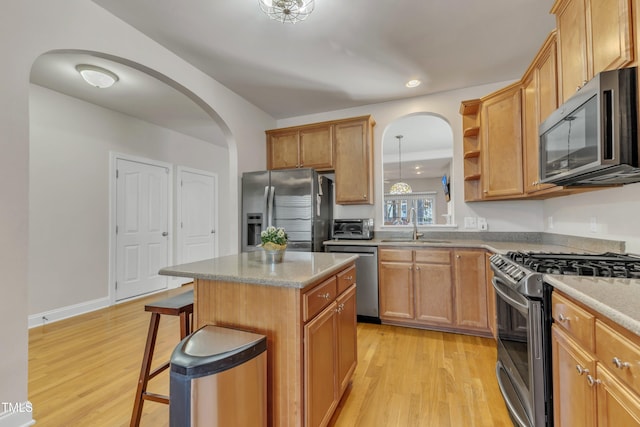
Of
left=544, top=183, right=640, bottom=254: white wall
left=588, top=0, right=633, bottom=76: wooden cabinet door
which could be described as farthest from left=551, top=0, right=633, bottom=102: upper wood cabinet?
left=544, top=183, right=640, bottom=254: white wall

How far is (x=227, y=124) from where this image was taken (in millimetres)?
3256

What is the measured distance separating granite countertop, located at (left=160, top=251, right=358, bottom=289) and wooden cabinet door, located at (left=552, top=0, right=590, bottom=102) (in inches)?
66.3

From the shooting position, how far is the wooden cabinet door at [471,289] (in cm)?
271

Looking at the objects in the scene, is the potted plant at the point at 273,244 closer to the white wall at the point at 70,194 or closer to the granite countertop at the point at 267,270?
the granite countertop at the point at 267,270

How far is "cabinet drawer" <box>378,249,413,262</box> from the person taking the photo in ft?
9.71

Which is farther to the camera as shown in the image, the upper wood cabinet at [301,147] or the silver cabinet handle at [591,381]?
the upper wood cabinet at [301,147]

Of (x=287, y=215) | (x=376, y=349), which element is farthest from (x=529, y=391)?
(x=287, y=215)

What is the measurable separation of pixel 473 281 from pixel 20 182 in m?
3.48

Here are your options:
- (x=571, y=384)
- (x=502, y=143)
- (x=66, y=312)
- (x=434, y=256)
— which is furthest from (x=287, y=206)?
(x=66, y=312)

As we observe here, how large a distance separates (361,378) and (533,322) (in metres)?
1.23

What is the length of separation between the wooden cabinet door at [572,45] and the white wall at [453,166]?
1532mm

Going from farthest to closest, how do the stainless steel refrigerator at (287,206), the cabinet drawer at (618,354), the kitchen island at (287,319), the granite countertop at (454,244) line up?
the stainless steel refrigerator at (287,206) → the granite countertop at (454,244) → the kitchen island at (287,319) → the cabinet drawer at (618,354)

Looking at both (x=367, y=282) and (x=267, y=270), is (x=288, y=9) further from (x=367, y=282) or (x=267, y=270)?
(x=367, y=282)

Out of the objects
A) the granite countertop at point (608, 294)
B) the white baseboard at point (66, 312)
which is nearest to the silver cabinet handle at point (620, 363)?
the granite countertop at point (608, 294)
